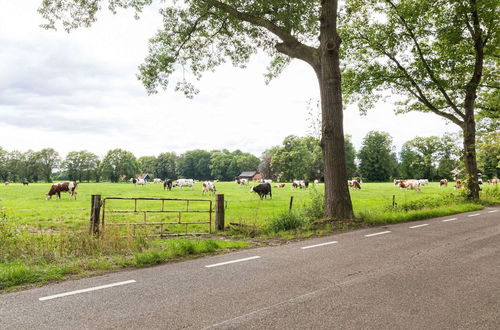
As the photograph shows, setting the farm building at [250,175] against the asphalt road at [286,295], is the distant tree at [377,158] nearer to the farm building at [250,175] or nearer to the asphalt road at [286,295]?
the farm building at [250,175]

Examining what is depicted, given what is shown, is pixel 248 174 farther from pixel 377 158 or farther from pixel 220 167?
pixel 377 158

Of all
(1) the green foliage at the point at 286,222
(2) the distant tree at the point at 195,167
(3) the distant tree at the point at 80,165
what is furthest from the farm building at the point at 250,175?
(1) the green foliage at the point at 286,222

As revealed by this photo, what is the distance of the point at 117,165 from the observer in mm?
116062

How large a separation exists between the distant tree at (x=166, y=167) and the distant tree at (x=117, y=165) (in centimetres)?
4714

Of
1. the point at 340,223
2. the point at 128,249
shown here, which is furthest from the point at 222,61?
the point at 128,249

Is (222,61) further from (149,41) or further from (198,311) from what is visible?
(198,311)

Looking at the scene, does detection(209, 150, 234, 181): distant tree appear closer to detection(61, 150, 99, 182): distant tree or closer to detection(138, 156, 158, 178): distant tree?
detection(138, 156, 158, 178): distant tree

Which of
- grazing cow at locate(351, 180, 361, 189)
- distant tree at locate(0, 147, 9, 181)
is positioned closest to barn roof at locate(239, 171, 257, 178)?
distant tree at locate(0, 147, 9, 181)

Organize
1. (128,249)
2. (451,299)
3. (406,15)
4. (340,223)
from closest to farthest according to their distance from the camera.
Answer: (451,299) → (128,249) → (340,223) → (406,15)

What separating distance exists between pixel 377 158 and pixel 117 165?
87.2m

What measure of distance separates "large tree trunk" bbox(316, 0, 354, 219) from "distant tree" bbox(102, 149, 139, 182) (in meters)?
114

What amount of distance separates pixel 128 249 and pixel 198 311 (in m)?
4.06

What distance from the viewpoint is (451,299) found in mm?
4426

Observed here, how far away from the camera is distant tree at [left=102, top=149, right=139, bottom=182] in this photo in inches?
4520
